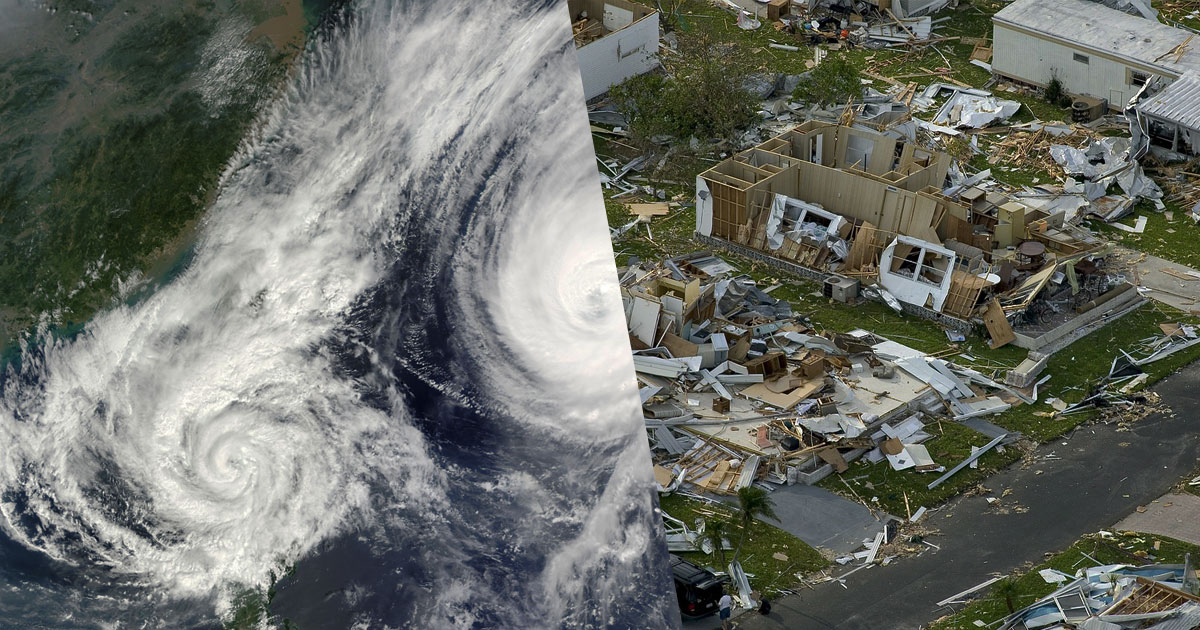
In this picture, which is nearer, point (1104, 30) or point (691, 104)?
point (691, 104)

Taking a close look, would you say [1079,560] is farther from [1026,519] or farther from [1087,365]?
[1087,365]

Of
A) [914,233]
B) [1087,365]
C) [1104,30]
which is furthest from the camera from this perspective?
[1104,30]

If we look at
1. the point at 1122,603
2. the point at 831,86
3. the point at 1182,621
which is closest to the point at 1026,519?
the point at 1122,603

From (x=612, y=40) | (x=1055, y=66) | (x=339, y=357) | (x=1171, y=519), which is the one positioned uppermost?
(x=339, y=357)

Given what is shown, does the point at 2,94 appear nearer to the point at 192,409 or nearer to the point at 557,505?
the point at 192,409

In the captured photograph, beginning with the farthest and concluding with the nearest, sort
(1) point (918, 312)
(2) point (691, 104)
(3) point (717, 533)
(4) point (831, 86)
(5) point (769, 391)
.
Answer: (4) point (831, 86)
(2) point (691, 104)
(1) point (918, 312)
(5) point (769, 391)
(3) point (717, 533)

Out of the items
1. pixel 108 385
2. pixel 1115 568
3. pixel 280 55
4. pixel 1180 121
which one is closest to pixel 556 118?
pixel 280 55
